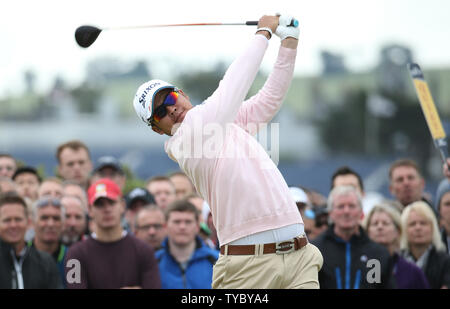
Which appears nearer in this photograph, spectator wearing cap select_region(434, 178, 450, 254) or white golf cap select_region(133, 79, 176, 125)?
white golf cap select_region(133, 79, 176, 125)

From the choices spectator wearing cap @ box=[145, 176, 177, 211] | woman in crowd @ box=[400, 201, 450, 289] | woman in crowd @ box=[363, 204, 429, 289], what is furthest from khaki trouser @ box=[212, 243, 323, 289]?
spectator wearing cap @ box=[145, 176, 177, 211]

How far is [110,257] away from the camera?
28.1ft

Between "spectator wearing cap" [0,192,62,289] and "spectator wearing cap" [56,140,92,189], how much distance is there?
9.19 feet

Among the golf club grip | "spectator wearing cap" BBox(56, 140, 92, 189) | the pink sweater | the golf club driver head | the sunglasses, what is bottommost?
the pink sweater

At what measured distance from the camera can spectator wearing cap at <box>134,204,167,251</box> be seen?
9.92 m

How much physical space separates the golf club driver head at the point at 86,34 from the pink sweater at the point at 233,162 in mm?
1381

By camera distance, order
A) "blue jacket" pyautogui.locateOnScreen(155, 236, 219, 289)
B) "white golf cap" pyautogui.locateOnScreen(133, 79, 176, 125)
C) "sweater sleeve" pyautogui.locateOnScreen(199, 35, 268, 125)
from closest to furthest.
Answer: "sweater sleeve" pyautogui.locateOnScreen(199, 35, 268, 125) → "white golf cap" pyautogui.locateOnScreen(133, 79, 176, 125) → "blue jacket" pyautogui.locateOnScreen(155, 236, 219, 289)

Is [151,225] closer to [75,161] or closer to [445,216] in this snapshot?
[75,161]

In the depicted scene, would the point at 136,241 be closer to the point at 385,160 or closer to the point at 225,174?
the point at 225,174

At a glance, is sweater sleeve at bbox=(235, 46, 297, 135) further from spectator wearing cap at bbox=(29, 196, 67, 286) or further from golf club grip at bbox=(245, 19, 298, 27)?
spectator wearing cap at bbox=(29, 196, 67, 286)

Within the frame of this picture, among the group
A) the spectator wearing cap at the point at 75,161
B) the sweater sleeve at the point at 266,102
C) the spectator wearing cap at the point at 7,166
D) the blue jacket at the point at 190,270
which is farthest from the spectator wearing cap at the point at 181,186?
the sweater sleeve at the point at 266,102

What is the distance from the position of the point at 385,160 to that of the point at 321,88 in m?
8.77

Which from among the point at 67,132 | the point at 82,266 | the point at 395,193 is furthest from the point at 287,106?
the point at 82,266

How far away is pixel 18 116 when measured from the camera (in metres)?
46.3
